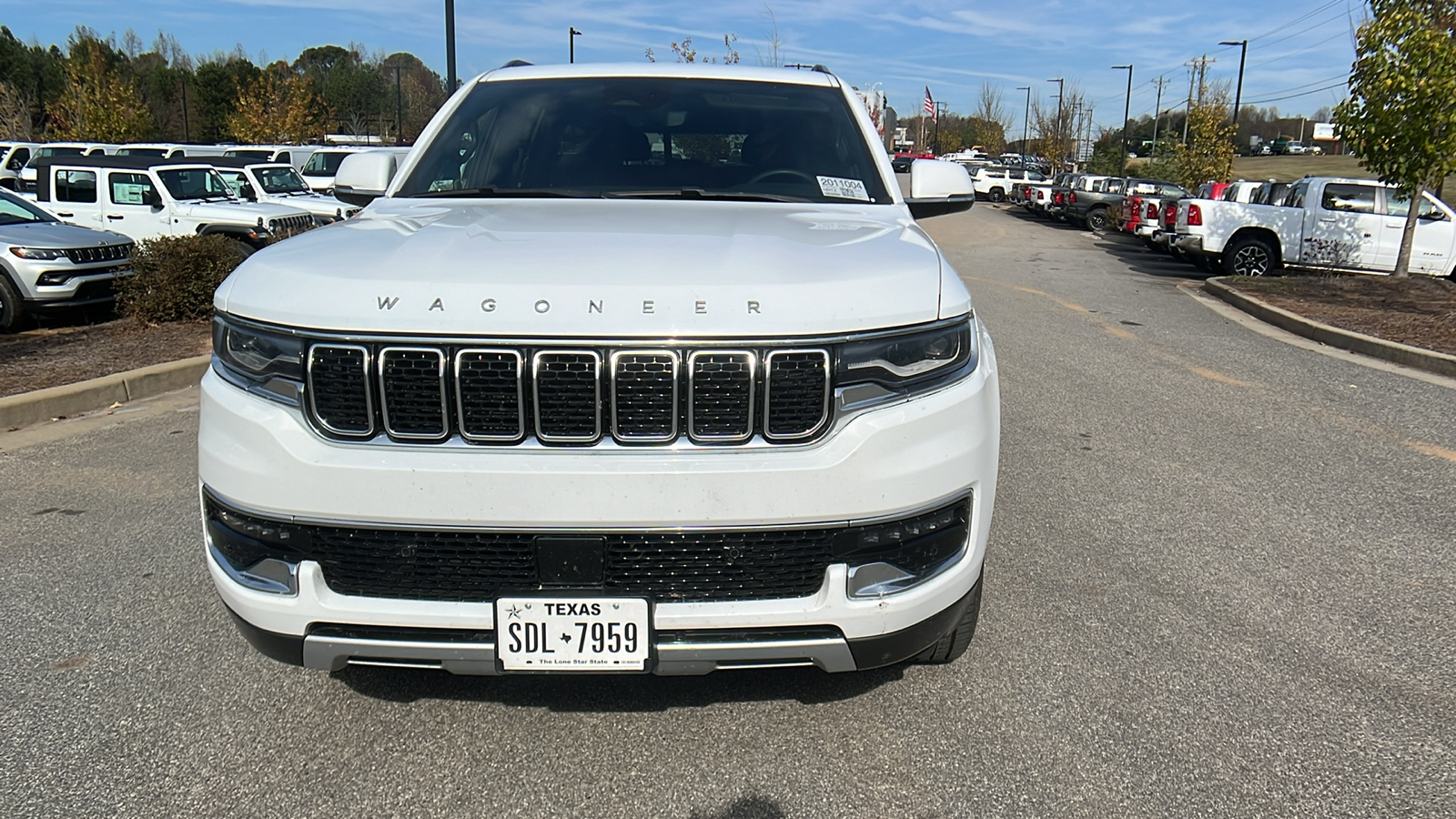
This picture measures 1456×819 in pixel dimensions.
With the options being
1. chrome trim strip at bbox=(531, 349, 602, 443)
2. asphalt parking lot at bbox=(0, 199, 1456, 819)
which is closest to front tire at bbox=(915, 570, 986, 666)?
asphalt parking lot at bbox=(0, 199, 1456, 819)

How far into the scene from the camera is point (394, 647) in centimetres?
239

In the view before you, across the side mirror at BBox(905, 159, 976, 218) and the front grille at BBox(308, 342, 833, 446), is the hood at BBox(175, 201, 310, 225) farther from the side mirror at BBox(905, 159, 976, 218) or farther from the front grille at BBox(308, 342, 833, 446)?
the front grille at BBox(308, 342, 833, 446)

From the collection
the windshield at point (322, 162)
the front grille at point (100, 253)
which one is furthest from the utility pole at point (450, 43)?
the windshield at point (322, 162)

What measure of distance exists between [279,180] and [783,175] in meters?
17.2

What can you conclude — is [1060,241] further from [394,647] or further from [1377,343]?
[394,647]

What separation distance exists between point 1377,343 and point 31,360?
1222 cm

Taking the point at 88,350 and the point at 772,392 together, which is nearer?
the point at 772,392

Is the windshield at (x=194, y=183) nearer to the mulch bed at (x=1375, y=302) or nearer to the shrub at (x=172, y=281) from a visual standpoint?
the shrub at (x=172, y=281)

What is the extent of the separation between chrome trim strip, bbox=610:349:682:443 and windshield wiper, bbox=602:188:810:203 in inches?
56.6

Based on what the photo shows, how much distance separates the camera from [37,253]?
10422mm

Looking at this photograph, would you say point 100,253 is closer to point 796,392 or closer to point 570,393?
point 570,393

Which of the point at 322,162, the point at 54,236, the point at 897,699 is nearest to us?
the point at 897,699

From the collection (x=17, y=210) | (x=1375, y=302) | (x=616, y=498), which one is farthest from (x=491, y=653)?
(x=1375, y=302)

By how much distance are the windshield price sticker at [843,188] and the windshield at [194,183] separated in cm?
1357
